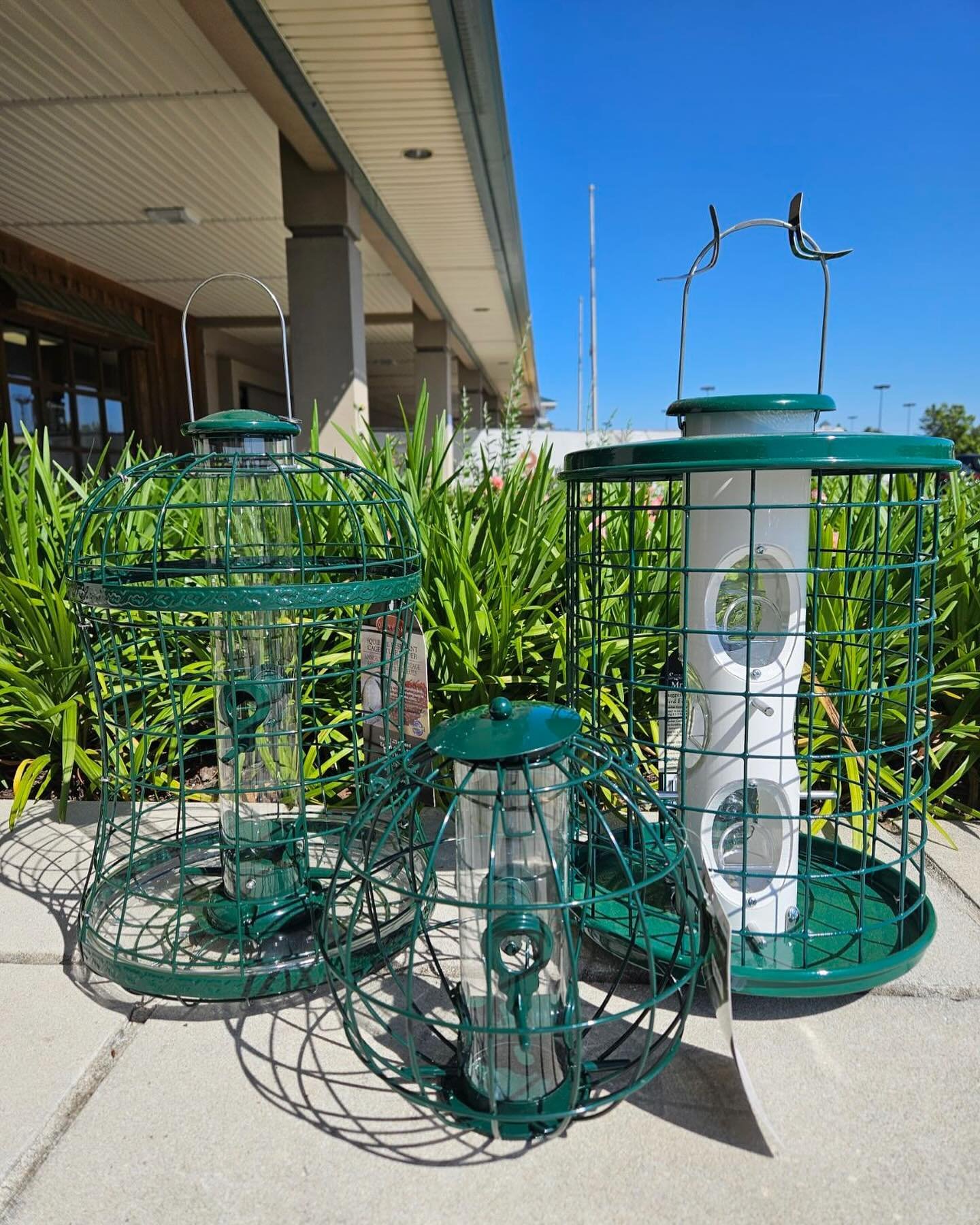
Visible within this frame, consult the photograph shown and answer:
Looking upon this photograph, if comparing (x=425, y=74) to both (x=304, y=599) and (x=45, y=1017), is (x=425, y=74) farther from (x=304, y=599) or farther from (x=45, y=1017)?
(x=45, y=1017)

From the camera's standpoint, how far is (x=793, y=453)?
4.42 ft

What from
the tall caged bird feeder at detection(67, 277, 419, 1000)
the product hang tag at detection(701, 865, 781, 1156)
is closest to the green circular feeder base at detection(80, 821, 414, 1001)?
the tall caged bird feeder at detection(67, 277, 419, 1000)

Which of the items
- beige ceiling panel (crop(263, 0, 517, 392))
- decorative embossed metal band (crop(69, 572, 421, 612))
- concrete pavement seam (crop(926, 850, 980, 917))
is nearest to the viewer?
decorative embossed metal band (crop(69, 572, 421, 612))

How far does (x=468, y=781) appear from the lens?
1.23m

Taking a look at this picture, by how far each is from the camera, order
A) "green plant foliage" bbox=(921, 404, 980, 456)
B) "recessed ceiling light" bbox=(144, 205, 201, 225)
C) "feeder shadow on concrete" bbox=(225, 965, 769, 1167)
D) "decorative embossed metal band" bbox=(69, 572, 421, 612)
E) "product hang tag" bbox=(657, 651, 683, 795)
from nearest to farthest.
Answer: "feeder shadow on concrete" bbox=(225, 965, 769, 1167)
"decorative embossed metal band" bbox=(69, 572, 421, 612)
"product hang tag" bbox=(657, 651, 683, 795)
"recessed ceiling light" bbox=(144, 205, 201, 225)
"green plant foliage" bbox=(921, 404, 980, 456)

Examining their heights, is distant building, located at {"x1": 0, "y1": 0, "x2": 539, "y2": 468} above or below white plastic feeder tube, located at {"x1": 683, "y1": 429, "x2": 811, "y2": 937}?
above

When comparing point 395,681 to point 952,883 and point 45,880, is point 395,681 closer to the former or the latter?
point 45,880

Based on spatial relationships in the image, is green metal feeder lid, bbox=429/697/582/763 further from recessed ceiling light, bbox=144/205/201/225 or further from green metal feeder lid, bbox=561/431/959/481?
recessed ceiling light, bbox=144/205/201/225

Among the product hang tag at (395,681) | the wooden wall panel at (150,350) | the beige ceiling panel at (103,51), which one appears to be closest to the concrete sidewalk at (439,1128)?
the product hang tag at (395,681)

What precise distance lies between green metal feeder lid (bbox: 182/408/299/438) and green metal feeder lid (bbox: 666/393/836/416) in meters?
0.77

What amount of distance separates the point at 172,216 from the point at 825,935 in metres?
8.62

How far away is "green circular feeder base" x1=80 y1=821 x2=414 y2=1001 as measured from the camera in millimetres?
1558

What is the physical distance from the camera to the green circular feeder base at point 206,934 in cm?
156

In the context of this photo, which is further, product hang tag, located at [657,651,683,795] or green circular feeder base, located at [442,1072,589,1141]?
product hang tag, located at [657,651,683,795]
